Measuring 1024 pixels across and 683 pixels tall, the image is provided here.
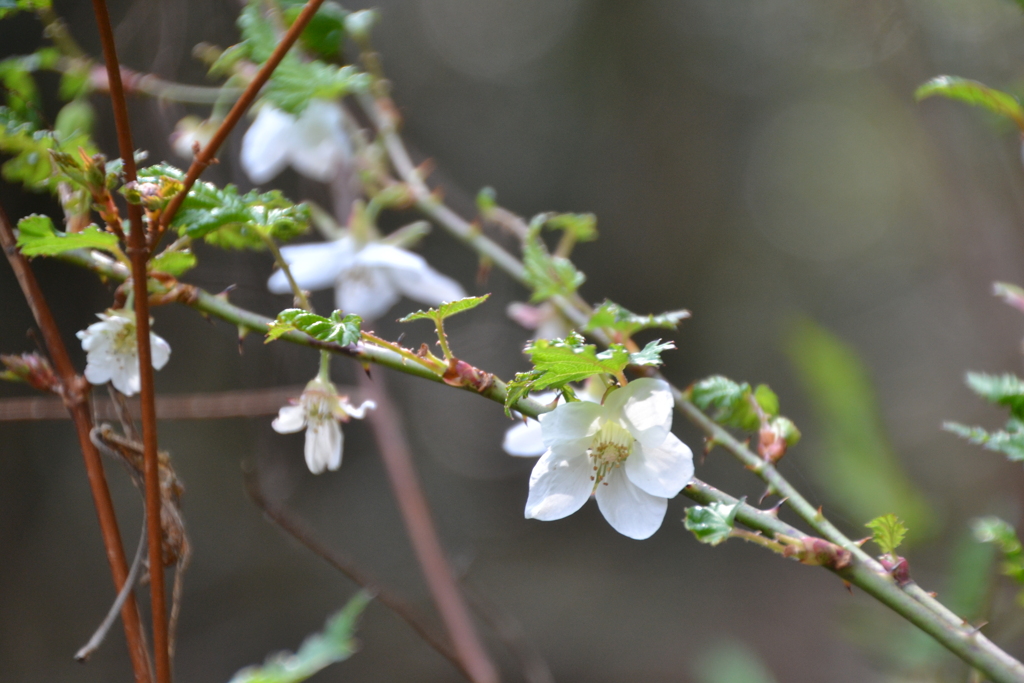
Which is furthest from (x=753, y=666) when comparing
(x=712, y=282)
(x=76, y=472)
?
(x=712, y=282)

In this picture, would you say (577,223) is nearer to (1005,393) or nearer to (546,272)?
(546,272)

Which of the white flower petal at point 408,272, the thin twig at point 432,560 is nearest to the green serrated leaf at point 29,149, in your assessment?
the white flower petal at point 408,272

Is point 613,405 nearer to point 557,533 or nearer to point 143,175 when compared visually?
point 143,175

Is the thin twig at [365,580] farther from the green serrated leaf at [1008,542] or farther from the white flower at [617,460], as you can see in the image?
the green serrated leaf at [1008,542]

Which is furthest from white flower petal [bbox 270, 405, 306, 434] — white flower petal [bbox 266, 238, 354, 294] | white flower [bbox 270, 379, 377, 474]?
Result: white flower petal [bbox 266, 238, 354, 294]

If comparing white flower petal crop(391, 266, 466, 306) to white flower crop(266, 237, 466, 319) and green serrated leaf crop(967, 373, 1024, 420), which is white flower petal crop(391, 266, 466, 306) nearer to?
white flower crop(266, 237, 466, 319)

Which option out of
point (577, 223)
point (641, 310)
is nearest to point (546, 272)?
point (577, 223)
